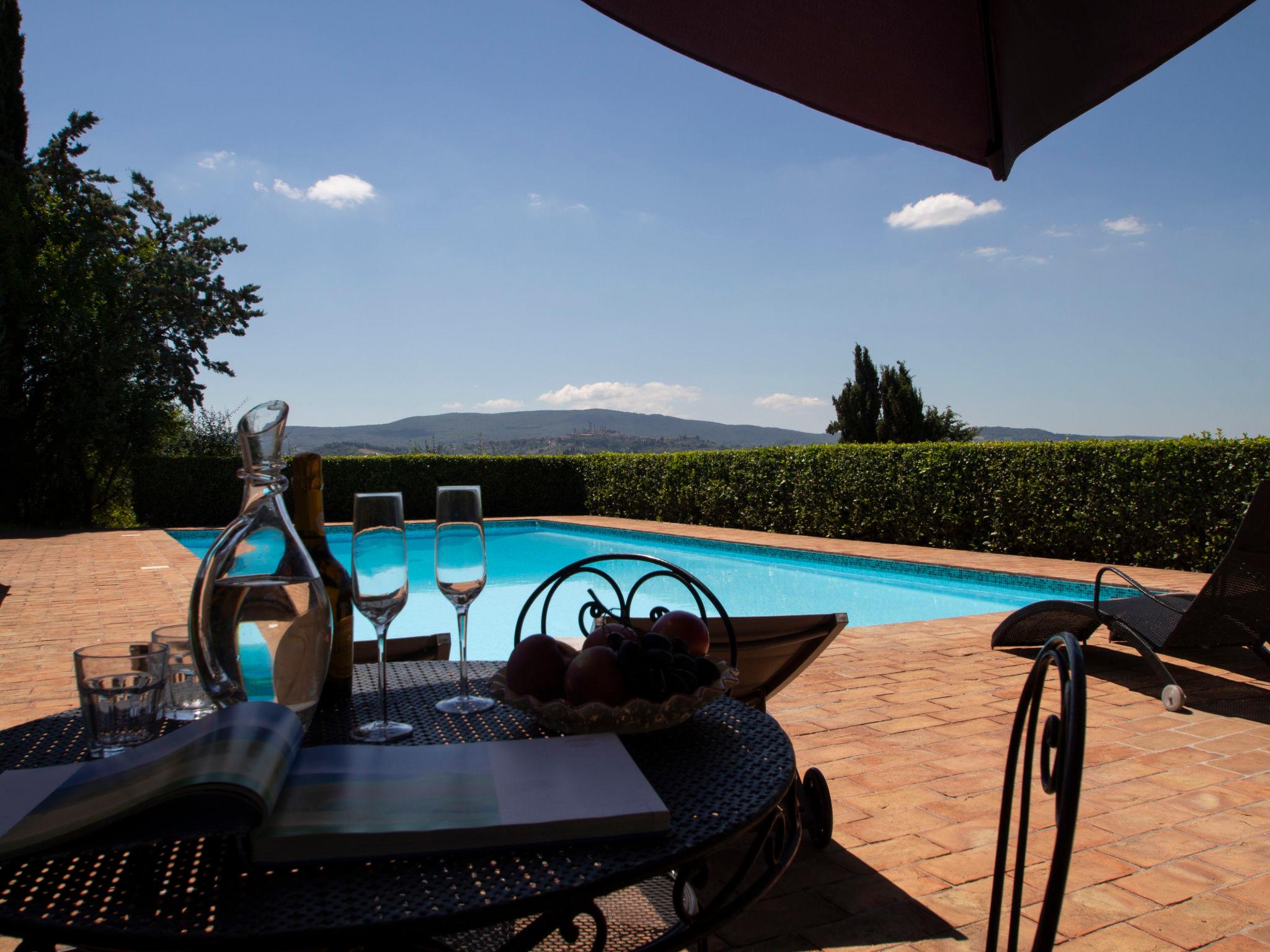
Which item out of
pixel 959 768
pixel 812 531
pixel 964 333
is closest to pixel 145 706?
pixel 959 768

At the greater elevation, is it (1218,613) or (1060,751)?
(1060,751)

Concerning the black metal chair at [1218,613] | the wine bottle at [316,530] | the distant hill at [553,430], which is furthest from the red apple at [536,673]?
the distant hill at [553,430]

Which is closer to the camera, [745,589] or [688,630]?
[688,630]

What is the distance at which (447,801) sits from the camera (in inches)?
32.6

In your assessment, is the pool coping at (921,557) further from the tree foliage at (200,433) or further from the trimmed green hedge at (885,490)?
the tree foliage at (200,433)

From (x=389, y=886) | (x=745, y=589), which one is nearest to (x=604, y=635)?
(x=389, y=886)

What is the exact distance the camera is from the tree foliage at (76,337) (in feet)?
46.4

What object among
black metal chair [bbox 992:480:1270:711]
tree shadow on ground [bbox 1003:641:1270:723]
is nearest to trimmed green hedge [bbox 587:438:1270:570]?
tree shadow on ground [bbox 1003:641:1270:723]

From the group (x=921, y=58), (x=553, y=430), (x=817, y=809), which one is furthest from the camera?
(x=553, y=430)

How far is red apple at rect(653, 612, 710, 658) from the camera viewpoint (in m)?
1.35

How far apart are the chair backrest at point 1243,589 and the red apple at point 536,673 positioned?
351cm

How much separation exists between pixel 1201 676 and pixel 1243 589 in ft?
2.50

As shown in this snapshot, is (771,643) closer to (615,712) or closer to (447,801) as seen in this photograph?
(615,712)

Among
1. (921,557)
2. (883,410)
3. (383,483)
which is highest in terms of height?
(883,410)
